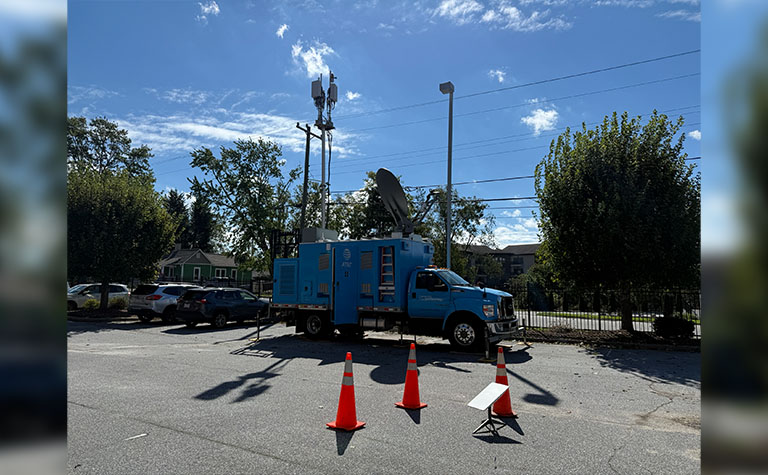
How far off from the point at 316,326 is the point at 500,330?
642 centimetres

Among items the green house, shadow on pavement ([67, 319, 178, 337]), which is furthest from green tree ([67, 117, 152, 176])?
shadow on pavement ([67, 319, 178, 337])

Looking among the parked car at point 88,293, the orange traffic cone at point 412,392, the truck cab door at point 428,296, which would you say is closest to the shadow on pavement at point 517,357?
the truck cab door at point 428,296

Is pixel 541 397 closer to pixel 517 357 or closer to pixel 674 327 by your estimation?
pixel 517 357

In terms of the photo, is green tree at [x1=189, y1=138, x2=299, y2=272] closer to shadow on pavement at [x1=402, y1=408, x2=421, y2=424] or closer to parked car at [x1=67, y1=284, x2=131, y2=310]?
parked car at [x1=67, y1=284, x2=131, y2=310]

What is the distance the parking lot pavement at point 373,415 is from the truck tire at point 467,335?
0.55m

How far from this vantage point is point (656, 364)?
1224 centimetres

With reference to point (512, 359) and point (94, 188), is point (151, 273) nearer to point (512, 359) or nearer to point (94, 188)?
point (94, 188)

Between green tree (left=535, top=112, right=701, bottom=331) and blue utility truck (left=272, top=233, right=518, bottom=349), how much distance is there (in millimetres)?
3858

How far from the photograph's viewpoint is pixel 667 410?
763 centimetres

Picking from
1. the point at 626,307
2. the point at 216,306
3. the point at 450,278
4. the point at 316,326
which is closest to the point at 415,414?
the point at 450,278

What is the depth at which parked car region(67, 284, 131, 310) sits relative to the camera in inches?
1101

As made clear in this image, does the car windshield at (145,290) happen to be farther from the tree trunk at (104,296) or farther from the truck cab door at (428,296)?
the truck cab door at (428,296)
